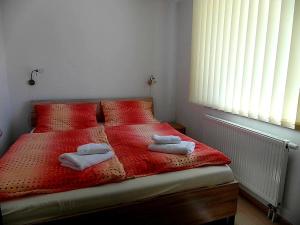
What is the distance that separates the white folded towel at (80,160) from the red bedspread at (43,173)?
0.12ft

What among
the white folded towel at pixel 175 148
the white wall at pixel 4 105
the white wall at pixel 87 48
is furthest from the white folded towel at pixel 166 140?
the white wall at pixel 4 105

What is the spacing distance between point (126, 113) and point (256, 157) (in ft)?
5.44

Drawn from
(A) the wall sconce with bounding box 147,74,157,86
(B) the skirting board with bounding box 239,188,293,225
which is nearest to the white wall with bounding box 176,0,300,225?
(B) the skirting board with bounding box 239,188,293,225

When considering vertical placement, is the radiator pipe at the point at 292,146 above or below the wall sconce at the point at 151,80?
below

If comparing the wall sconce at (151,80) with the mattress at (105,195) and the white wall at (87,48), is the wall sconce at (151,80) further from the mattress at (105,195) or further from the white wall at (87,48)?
the mattress at (105,195)

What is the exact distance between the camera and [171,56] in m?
Result: 3.54

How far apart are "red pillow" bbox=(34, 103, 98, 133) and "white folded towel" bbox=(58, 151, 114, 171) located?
1132 millimetres

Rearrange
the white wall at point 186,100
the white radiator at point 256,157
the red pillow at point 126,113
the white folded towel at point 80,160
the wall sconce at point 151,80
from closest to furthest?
1. the white folded towel at point 80,160
2. the white radiator at point 256,157
3. the white wall at point 186,100
4. the red pillow at point 126,113
5. the wall sconce at point 151,80

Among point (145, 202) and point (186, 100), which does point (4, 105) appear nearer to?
point (145, 202)

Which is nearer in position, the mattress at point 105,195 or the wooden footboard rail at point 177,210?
the mattress at point 105,195

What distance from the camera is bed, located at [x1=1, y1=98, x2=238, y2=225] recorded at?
135 centimetres

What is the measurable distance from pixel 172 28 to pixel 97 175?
264cm

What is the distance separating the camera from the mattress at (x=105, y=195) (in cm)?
132

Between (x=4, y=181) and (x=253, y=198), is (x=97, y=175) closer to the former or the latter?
(x=4, y=181)
